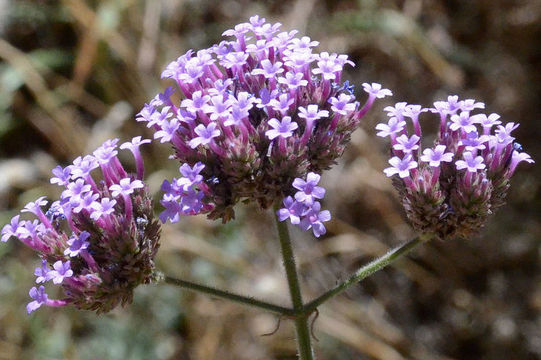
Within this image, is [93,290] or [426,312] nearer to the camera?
[93,290]

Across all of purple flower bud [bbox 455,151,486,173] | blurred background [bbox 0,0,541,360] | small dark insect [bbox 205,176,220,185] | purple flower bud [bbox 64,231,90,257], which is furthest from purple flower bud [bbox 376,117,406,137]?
blurred background [bbox 0,0,541,360]

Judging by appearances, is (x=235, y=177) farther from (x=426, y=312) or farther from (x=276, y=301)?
(x=426, y=312)

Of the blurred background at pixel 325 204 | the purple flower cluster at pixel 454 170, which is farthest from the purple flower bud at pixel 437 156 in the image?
the blurred background at pixel 325 204

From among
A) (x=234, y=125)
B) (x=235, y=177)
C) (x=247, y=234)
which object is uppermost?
(x=247, y=234)

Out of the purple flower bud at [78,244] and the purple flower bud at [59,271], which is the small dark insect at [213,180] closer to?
the purple flower bud at [78,244]

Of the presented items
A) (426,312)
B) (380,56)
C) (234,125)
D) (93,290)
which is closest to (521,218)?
(426,312)

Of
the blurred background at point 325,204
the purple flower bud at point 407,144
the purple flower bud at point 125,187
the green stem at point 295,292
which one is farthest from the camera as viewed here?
the blurred background at point 325,204
